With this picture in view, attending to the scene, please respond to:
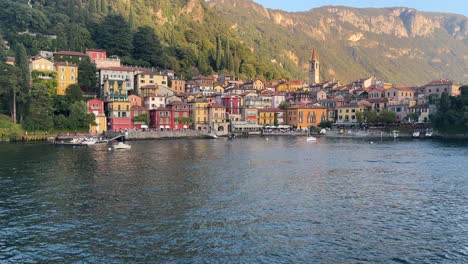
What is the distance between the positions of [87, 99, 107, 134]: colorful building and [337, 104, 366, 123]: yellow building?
54235mm

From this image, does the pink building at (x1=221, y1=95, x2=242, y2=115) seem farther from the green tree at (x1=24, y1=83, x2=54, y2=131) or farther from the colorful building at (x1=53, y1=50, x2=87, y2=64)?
the green tree at (x1=24, y1=83, x2=54, y2=131)

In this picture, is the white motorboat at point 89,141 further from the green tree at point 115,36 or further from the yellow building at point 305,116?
the yellow building at point 305,116

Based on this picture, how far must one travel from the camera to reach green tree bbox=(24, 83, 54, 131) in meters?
73.7

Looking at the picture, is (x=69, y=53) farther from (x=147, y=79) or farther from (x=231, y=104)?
(x=231, y=104)

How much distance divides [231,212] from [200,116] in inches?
2691

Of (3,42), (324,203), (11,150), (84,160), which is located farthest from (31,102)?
(324,203)

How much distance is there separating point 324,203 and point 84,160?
29.3 m

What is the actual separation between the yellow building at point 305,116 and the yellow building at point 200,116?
2306 centimetres

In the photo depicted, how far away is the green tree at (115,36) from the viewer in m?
109

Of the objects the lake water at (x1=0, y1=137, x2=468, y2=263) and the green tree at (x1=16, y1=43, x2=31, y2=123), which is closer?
the lake water at (x1=0, y1=137, x2=468, y2=263)

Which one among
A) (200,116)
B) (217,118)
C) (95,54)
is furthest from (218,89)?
(95,54)

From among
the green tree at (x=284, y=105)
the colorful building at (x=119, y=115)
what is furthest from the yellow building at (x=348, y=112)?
the colorful building at (x=119, y=115)

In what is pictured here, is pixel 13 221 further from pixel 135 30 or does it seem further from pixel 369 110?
pixel 135 30

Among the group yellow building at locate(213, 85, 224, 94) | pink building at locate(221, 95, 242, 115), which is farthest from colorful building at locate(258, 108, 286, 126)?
yellow building at locate(213, 85, 224, 94)
